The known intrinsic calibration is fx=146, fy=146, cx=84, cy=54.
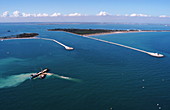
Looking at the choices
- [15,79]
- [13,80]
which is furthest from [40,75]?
[13,80]

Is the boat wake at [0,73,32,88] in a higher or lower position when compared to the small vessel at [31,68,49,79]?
lower

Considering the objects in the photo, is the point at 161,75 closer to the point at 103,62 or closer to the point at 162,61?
the point at 162,61

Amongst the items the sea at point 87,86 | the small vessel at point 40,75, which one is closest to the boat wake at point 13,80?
the sea at point 87,86

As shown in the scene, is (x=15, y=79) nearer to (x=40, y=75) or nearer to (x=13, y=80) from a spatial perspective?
(x=13, y=80)

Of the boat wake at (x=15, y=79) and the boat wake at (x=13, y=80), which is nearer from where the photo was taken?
the boat wake at (x=13, y=80)

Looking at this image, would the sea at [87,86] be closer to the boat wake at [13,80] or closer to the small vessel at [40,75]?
the boat wake at [13,80]

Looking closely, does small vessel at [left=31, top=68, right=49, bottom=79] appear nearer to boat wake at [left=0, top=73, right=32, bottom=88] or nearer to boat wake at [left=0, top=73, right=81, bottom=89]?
boat wake at [left=0, top=73, right=81, bottom=89]

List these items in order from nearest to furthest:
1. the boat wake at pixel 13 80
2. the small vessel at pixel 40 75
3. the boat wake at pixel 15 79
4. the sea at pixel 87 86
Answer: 1. the sea at pixel 87 86
2. the boat wake at pixel 13 80
3. the boat wake at pixel 15 79
4. the small vessel at pixel 40 75

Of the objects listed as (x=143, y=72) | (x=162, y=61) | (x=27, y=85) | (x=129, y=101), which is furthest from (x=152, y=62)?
(x=27, y=85)

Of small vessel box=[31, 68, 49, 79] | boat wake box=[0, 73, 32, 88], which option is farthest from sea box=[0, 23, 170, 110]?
small vessel box=[31, 68, 49, 79]
